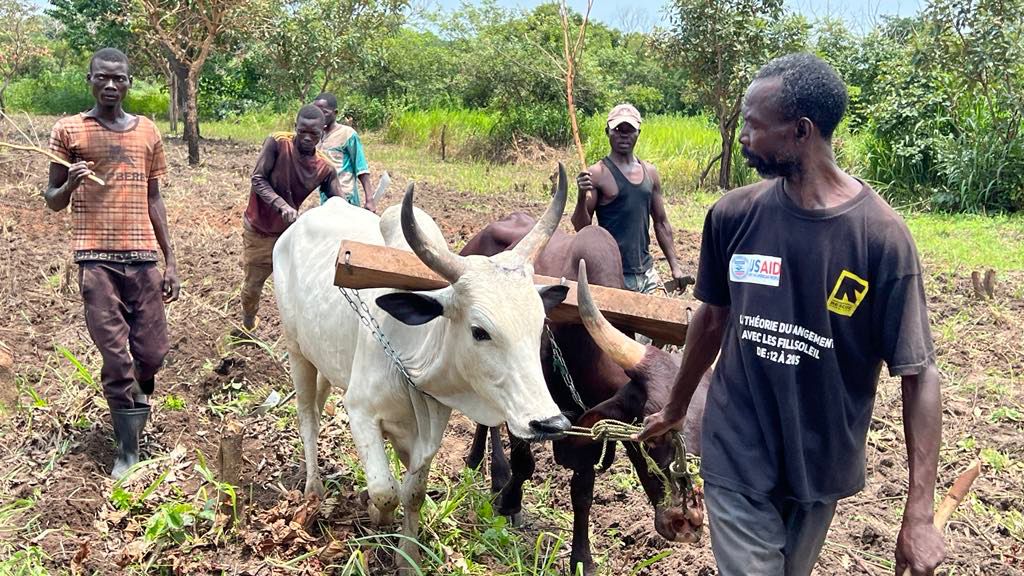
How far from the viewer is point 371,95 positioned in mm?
29172

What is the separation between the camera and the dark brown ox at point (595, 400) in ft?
11.8

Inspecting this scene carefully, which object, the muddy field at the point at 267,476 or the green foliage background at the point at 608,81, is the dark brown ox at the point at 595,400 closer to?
the muddy field at the point at 267,476

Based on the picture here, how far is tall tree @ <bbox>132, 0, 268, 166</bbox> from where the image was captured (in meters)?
16.2

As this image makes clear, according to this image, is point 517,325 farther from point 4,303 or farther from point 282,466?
point 4,303

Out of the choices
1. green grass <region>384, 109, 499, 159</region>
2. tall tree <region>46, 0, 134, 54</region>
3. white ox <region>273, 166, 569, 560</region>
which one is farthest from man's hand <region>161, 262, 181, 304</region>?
tall tree <region>46, 0, 134, 54</region>

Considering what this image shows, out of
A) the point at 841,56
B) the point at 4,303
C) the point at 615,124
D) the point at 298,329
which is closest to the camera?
the point at 298,329

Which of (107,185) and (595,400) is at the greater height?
(107,185)

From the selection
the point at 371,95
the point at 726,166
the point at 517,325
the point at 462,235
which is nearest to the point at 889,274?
the point at 517,325

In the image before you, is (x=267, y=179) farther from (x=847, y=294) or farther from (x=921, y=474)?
(x=921, y=474)

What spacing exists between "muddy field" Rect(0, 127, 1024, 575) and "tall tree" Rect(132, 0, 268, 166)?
29.7 ft

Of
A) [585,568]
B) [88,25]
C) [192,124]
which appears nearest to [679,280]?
[585,568]

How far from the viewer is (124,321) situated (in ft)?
15.8

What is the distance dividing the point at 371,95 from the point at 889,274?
27.8 m

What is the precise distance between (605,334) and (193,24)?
50.7ft
